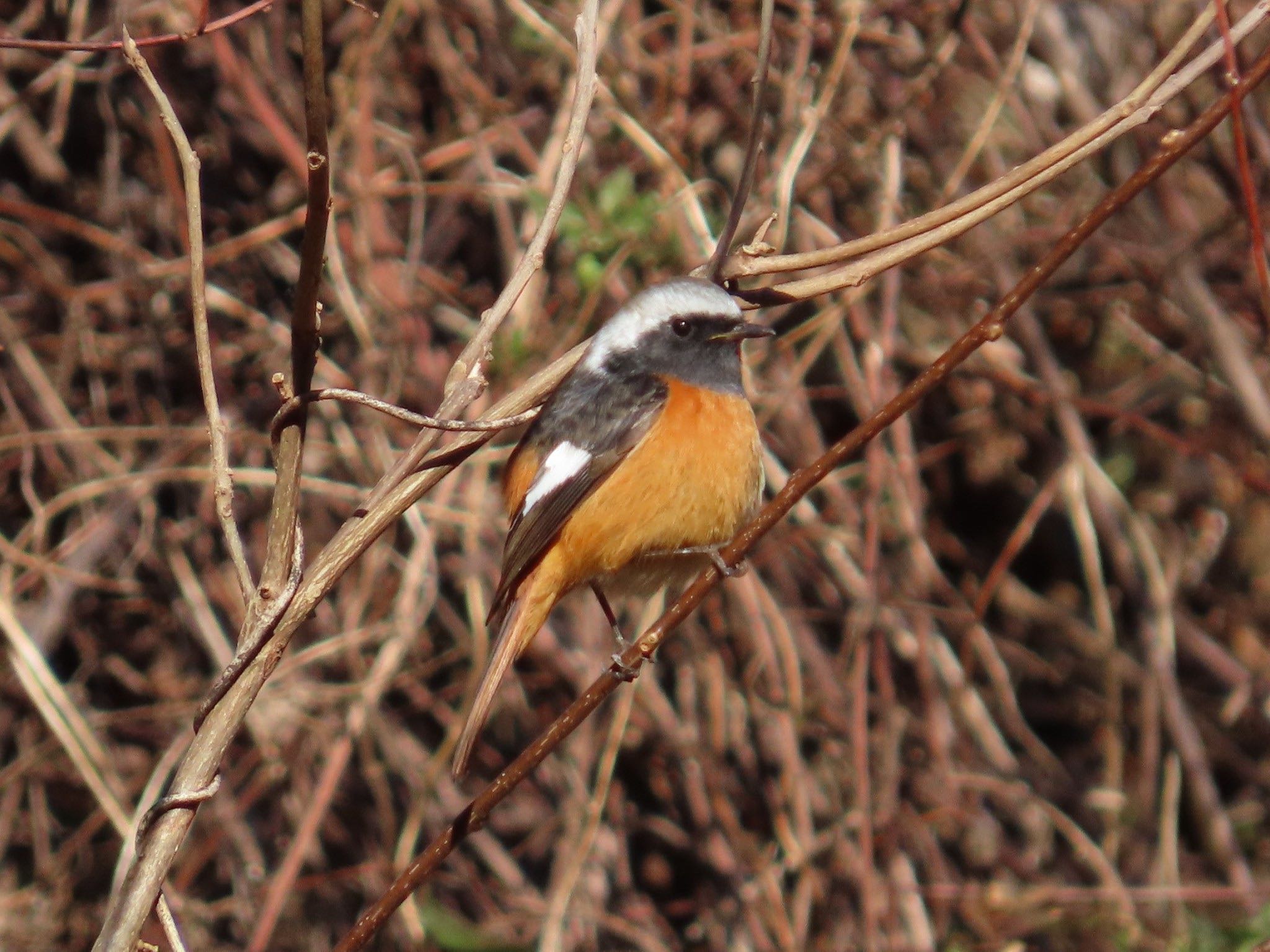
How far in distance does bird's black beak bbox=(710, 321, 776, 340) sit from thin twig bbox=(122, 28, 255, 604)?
64.4 inches

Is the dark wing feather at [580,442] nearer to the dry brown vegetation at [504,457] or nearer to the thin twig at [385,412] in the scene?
the dry brown vegetation at [504,457]

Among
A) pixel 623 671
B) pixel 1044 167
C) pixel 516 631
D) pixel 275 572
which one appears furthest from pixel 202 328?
pixel 1044 167

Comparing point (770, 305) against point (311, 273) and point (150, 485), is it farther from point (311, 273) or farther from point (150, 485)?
point (150, 485)

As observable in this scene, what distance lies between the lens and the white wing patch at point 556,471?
Answer: 3.60m

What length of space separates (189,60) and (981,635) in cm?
397

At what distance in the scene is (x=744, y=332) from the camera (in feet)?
11.9

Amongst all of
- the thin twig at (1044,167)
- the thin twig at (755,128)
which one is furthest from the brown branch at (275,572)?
the thin twig at (1044,167)

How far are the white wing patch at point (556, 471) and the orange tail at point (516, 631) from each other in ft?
0.64

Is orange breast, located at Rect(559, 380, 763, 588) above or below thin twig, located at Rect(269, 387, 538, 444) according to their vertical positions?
below

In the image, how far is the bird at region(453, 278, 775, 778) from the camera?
3.52 m

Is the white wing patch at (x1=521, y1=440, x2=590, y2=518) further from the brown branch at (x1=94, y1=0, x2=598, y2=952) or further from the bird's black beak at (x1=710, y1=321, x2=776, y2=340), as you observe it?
the brown branch at (x1=94, y1=0, x2=598, y2=952)

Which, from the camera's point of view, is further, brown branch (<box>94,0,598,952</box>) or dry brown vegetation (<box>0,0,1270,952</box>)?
dry brown vegetation (<box>0,0,1270,952</box>)

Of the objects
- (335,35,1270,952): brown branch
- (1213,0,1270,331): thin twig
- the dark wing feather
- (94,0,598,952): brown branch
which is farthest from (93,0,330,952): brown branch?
(1213,0,1270,331): thin twig

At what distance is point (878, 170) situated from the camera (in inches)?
206
